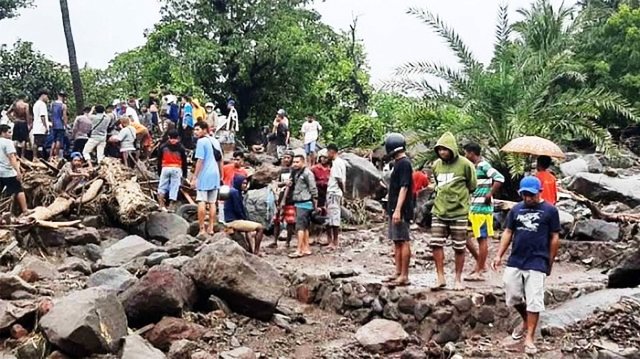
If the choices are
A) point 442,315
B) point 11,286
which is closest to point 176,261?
point 11,286

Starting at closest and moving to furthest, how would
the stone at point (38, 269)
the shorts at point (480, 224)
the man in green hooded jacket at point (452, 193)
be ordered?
the man in green hooded jacket at point (452, 193) < the shorts at point (480, 224) < the stone at point (38, 269)

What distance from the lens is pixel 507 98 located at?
1543 centimetres

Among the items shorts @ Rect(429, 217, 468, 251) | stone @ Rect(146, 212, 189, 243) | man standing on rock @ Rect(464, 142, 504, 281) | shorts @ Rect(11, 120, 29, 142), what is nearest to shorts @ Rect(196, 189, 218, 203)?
stone @ Rect(146, 212, 189, 243)

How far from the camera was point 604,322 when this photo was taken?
7.97 m

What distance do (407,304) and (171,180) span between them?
533 cm

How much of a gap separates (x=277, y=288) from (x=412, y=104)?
7.79 metres

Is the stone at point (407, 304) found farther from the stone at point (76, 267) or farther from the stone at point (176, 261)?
the stone at point (76, 267)

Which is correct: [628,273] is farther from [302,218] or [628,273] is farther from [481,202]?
[302,218]

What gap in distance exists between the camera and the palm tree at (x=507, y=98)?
15.4m

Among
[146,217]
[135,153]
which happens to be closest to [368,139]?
[135,153]

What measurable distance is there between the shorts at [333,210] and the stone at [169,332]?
438 cm

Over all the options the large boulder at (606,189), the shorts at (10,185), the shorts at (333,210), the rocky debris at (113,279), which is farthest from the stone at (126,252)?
the large boulder at (606,189)

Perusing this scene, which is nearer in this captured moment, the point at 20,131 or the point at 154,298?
the point at 154,298

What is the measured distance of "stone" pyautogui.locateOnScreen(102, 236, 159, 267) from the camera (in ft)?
35.1
